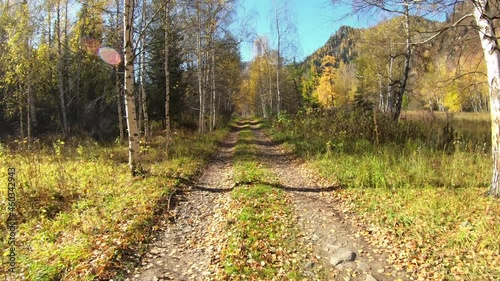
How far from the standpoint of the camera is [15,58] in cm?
1608

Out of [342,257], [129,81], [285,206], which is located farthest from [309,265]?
[129,81]

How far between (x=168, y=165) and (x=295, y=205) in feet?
16.7

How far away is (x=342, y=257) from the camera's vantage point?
427 cm

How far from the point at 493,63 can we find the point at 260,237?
4958 mm

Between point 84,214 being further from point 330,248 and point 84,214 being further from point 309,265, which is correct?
point 330,248

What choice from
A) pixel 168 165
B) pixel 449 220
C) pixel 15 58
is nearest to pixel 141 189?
pixel 168 165

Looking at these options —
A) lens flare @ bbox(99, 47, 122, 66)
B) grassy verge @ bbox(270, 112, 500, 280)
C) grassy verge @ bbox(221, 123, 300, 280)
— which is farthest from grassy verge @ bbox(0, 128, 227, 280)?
lens flare @ bbox(99, 47, 122, 66)

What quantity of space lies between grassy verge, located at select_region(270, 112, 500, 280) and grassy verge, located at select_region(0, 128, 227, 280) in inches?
158

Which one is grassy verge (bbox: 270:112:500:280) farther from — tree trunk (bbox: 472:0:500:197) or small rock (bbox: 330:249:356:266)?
tree trunk (bbox: 472:0:500:197)

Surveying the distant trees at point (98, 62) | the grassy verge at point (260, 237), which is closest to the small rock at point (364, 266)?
the grassy verge at point (260, 237)

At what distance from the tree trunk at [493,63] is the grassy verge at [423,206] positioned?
2.56 feet

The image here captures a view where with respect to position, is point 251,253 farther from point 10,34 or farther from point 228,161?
point 10,34

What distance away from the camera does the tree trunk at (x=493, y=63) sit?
5004mm

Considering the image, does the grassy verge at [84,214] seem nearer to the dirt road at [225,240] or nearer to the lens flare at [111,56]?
the dirt road at [225,240]
